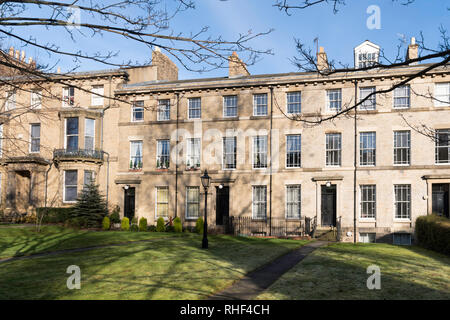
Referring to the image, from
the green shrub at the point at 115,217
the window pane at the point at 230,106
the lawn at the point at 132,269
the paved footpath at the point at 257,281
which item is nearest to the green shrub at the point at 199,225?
the green shrub at the point at 115,217

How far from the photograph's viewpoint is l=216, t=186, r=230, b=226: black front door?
28.7 meters

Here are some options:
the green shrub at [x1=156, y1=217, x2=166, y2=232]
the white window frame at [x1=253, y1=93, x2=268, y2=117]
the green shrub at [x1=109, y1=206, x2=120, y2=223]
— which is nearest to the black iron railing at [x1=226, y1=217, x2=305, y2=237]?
the green shrub at [x1=156, y1=217, x2=166, y2=232]

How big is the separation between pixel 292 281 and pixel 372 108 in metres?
18.7

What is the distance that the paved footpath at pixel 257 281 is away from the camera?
30.3ft

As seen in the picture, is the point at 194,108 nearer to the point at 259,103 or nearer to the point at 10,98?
the point at 259,103

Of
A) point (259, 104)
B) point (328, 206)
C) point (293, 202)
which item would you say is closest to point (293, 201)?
point (293, 202)

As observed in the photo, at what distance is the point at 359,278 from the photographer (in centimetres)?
1090

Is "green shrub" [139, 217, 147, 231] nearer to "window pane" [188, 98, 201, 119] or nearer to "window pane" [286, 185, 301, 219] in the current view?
"window pane" [188, 98, 201, 119]

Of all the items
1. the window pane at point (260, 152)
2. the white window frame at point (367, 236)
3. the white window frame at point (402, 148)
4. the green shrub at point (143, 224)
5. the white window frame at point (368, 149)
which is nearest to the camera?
the white window frame at point (402, 148)

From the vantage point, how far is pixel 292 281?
34.7 ft

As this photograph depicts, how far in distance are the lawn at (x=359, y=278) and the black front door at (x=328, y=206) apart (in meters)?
11.0

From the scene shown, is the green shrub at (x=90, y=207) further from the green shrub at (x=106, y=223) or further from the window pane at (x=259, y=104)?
the window pane at (x=259, y=104)
